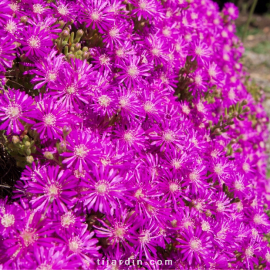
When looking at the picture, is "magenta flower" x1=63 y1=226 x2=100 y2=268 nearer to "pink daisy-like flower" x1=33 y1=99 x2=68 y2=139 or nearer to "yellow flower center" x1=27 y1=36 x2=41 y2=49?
"pink daisy-like flower" x1=33 y1=99 x2=68 y2=139

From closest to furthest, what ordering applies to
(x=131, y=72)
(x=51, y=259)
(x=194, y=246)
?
(x=51, y=259) < (x=194, y=246) < (x=131, y=72)

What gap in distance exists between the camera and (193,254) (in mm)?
1023

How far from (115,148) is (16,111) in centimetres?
34

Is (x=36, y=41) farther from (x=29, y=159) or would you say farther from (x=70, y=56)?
(x=29, y=159)

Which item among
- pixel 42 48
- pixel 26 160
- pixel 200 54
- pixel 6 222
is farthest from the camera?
pixel 200 54

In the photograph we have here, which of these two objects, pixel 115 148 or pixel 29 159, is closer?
pixel 29 159

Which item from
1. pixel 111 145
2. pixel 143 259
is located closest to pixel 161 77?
pixel 111 145

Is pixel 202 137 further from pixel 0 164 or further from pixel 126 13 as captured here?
pixel 0 164

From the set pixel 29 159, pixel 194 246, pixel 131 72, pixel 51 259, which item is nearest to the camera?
pixel 51 259

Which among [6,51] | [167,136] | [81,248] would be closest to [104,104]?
[167,136]

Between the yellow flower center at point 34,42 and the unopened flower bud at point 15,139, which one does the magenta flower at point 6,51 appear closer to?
the yellow flower center at point 34,42

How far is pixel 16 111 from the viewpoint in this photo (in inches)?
36.3

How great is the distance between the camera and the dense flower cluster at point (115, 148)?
885 millimetres

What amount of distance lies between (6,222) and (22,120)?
0.31m
